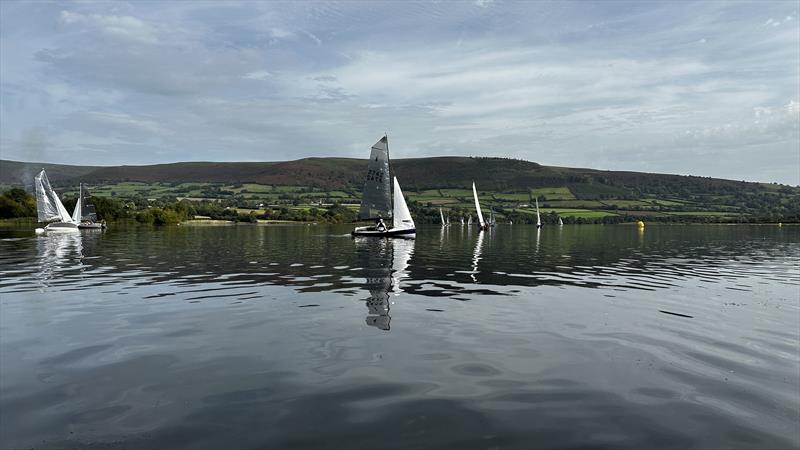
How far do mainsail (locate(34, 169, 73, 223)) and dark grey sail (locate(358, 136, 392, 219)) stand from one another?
68.7m

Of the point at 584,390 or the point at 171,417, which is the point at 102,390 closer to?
the point at 171,417

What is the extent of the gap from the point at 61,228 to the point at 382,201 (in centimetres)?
6750

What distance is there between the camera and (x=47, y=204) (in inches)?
4161

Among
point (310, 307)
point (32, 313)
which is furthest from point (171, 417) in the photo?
point (32, 313)

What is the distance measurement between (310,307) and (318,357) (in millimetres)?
7146

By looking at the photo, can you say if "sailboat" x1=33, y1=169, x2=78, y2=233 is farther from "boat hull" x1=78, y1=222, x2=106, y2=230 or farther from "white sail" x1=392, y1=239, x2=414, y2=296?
"white sail" x1=392, y1=239, x2=414, y2=296

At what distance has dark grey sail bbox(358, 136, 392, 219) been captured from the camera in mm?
72250

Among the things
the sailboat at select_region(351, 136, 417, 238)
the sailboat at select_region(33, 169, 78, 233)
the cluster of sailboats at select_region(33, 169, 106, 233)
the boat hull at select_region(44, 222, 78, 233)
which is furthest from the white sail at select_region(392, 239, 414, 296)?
the sailboat at select_region(33, 169, 78, 233)

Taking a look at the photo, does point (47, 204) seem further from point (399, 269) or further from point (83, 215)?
point (399, 269)

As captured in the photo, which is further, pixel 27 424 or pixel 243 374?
pixel 243 374

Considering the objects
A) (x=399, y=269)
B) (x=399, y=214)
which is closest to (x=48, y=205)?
(x=399, y=214)

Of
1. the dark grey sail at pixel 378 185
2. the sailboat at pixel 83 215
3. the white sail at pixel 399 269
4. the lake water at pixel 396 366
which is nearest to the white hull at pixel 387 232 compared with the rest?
the dark grey sail at pixel 378 185

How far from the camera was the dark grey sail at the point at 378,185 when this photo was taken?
7225cm

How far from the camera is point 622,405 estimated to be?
9.41 meters
